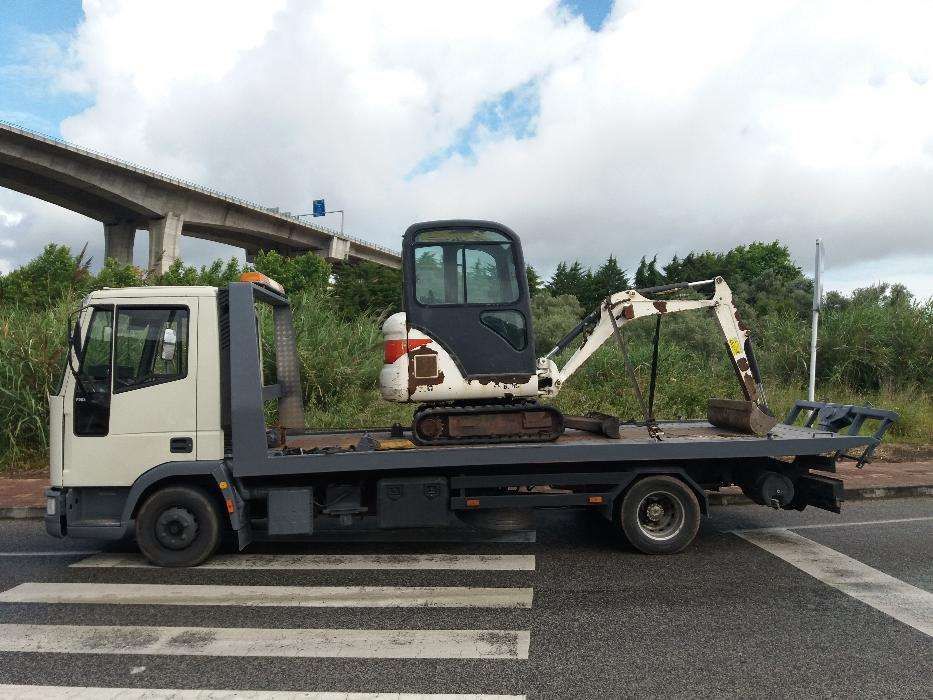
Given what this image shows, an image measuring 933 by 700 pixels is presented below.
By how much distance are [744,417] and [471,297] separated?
2996mm

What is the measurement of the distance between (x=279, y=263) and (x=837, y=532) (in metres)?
29.7

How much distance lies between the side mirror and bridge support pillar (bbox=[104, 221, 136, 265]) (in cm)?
4151

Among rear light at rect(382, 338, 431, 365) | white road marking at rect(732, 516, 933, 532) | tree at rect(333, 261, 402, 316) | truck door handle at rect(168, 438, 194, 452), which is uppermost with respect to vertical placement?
tree at rect(333, 261, 402, 316)

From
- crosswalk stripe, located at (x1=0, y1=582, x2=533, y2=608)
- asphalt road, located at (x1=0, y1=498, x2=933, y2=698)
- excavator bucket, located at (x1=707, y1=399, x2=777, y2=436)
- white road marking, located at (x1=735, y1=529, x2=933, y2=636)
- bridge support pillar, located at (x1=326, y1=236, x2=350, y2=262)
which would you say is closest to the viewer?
asphalt road, located at (x1=0, y1=498, x2=933, y2=698)

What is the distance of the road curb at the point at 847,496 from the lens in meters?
8.40

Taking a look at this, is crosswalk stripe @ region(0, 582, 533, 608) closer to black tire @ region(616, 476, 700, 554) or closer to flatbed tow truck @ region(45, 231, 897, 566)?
flatbed tow truck @ region(45, 231, 897, 566)

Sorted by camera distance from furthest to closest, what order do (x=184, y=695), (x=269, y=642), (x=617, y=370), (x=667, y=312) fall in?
(x=617, y=370), (x=667, y=312), (x=269, y=642), (x=184, y=695)

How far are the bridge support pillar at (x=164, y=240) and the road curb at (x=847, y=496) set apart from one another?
34.5m

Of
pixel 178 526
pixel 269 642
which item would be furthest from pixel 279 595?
pixel 178 526

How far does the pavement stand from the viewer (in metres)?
8.45

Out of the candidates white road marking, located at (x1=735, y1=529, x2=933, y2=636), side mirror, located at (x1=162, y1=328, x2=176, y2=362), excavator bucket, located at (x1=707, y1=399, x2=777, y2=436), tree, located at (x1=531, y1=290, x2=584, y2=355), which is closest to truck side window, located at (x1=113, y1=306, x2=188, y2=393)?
side mirror, located at (x1=162, y1=328, x2=176, y2=362)

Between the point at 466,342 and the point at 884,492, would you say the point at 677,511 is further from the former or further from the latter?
the point at 884,492

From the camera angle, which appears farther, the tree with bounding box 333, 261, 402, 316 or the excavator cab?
the tree with bounding box 333, 261, 402, 316

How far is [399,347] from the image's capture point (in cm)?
635
